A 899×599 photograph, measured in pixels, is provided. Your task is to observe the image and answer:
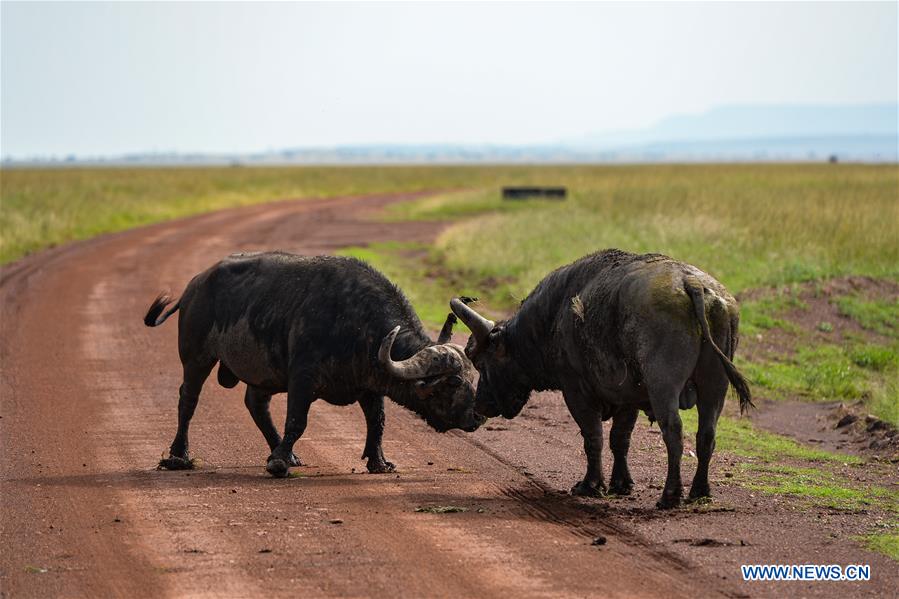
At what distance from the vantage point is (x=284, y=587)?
704 centimetres

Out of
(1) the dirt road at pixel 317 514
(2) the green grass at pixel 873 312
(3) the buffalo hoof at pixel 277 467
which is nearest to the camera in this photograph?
(1) the dirt road at pixel 317 514

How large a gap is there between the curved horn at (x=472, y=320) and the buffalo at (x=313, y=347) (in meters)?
0.16

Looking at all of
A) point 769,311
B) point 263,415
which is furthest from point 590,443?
point 769,311

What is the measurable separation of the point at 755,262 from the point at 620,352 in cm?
1456

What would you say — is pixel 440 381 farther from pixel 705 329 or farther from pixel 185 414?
pixel 185 414

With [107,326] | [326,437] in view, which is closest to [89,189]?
[107,326]

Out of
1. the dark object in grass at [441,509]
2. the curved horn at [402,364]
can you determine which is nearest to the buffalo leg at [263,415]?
the curved horn at [402,364]

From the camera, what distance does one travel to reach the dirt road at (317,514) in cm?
720

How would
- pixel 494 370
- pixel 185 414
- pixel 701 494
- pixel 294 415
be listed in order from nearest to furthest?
1. pixel 701 494
2. pixel 294 415
3. pixel 494 370
4. pixel 185 414

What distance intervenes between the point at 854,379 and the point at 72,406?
9.10 metres

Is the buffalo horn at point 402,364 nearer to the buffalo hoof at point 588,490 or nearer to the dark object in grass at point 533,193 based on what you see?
the buffalo hoof at point 588,490

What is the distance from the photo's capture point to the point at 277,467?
9.85 metres

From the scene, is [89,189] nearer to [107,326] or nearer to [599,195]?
[599,195]

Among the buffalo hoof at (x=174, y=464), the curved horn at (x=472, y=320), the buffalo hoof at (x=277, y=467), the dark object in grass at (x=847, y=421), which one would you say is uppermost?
the curved horn at (x=472, y=320)
